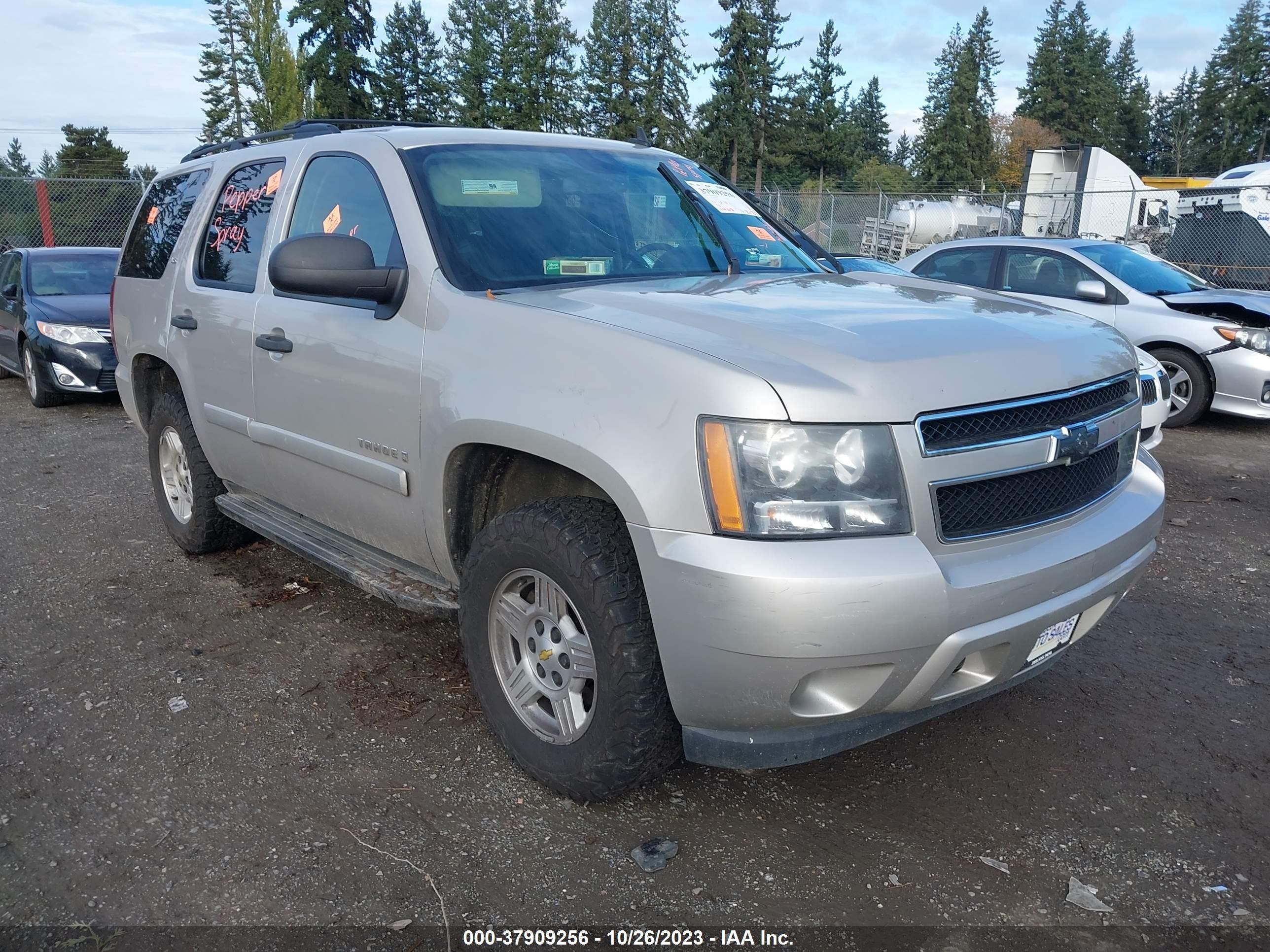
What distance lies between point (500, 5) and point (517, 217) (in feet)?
205

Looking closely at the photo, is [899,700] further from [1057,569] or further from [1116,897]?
[1116,897]

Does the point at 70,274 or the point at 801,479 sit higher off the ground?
the point at 801,479

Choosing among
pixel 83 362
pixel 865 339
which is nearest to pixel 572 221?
pixel 865 339

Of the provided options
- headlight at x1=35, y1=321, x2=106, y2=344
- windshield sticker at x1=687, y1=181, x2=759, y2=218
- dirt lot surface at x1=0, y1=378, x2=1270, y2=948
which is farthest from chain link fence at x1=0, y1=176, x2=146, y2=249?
windshield sticker at x1=687, y1=181, x2=759, y2=218

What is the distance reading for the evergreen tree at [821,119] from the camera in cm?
5953

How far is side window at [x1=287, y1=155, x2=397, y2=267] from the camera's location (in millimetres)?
3416

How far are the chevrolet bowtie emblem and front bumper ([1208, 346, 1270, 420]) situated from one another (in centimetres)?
688

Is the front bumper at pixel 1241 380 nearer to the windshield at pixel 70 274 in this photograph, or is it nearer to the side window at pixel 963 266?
the side window at pixel 963 266

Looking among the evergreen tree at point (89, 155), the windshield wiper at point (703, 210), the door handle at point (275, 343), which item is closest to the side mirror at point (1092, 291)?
the windshield wiper at point (703, 210)

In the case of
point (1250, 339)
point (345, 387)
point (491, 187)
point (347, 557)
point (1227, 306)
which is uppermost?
point (491, 187)

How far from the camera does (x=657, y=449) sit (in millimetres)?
2357

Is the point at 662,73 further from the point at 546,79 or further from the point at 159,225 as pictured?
the point at 159,225

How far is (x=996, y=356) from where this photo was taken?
254 cm

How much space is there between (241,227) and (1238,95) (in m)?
95.8
